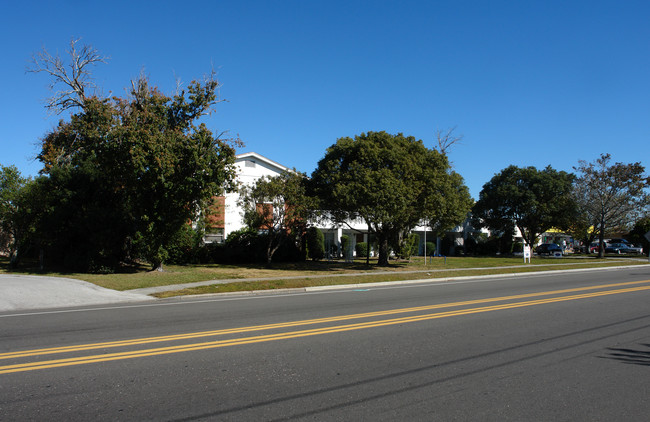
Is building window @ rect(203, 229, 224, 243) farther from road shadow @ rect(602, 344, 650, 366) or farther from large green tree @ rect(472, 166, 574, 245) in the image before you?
large green tree @ rect(472, 166, 574, 245)

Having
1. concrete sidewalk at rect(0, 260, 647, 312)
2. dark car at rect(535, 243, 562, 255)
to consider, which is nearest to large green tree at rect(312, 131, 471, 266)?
concrete sidewalk at rect(0, 260, 647, 312)

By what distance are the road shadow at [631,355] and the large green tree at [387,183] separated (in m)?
14.9

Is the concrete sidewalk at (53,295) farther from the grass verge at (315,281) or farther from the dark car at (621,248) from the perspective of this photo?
the dark car at (621,248)

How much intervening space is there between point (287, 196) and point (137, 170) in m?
8.04

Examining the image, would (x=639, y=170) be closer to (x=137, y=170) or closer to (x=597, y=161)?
(x=597, y=161)

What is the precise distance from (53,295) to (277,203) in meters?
13.2

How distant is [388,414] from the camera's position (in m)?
4.43

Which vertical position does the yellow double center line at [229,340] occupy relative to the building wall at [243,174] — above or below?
below

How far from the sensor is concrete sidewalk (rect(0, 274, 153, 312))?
38.7 feet

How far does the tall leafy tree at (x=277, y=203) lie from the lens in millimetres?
24234

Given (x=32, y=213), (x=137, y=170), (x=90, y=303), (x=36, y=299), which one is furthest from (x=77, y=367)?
(x=32, y=213)

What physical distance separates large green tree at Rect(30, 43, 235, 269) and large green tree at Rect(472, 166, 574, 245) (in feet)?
123

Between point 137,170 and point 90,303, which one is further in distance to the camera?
point 137,170

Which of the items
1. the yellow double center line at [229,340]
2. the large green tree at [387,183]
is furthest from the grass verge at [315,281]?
the yellow double center line at [229,340]
